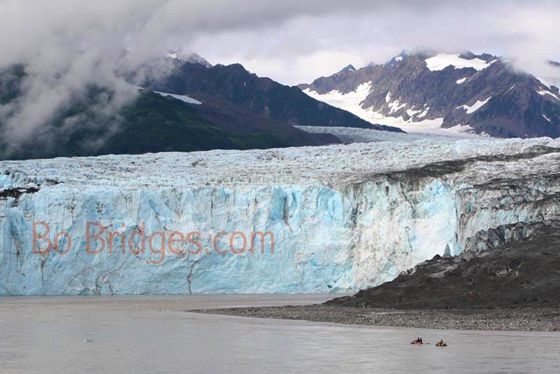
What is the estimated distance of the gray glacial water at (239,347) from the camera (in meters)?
32.6

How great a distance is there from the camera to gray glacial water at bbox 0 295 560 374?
32625mm

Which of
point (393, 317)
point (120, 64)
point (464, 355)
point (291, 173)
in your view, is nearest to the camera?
point (464, 355)

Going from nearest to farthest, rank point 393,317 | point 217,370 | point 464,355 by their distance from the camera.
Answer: point 217,370 → point 464,355 → point 393,317

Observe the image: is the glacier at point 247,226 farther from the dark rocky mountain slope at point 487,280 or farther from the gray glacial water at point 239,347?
the gray glacial water at point 239,347

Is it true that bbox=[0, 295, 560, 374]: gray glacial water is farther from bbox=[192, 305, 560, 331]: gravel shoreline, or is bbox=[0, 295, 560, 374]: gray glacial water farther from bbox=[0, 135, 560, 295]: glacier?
bbox=[0, 135, 560, 295]: glacier

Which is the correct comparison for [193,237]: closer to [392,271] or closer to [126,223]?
[126,223]

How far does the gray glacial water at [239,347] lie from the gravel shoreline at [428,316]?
1888 mm

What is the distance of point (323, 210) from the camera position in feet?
240

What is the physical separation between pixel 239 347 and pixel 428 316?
44.3ft

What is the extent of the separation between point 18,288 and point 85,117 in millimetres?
82191

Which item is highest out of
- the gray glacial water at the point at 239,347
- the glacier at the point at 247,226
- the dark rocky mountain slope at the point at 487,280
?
the glacier at the point at 247,226

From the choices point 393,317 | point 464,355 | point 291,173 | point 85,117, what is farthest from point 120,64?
point 464,355

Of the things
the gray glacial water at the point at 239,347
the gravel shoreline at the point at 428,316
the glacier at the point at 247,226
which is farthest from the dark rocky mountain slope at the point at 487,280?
the glacier at the point at 247,226

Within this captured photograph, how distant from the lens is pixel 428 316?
49281mm
